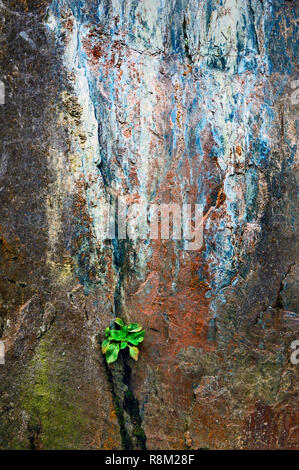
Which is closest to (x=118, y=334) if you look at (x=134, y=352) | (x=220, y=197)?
(x=134, y=352)

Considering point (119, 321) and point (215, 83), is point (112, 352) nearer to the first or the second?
point (119, 321)

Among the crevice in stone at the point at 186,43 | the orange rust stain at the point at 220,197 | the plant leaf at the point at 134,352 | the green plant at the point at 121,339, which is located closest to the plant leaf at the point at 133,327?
the green plant at the point at 121,339

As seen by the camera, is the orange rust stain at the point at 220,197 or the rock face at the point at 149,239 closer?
the rock face at the point at 149,239

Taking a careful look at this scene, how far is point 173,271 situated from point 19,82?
5.91 feet

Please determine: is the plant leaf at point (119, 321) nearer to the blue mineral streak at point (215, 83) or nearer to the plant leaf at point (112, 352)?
the plant leaf at point (112, 352)

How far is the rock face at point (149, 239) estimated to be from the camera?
10.6 feet

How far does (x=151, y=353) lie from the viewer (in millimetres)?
3375

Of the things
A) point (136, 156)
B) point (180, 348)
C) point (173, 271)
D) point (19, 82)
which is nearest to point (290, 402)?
point (180, 348)

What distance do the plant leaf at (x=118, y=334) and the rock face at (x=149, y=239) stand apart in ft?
0.33

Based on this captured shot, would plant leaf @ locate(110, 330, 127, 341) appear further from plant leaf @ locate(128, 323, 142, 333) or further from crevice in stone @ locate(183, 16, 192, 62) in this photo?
crevice in stone @ locate(183, 16, 192, 62)

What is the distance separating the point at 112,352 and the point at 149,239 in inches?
35.2

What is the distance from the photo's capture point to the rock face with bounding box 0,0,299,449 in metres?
3.24

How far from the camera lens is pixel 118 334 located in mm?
3324

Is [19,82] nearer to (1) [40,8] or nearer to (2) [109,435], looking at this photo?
(1) [40,8]
